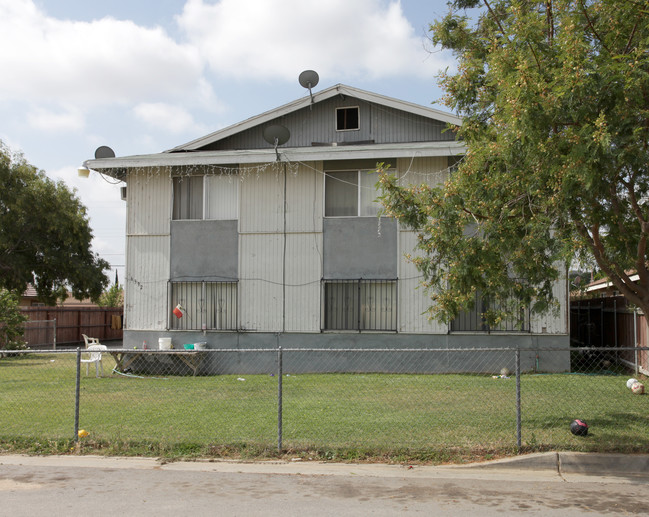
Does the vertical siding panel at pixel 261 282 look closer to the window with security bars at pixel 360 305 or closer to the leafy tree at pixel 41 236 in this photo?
the window with security bars at pixel 360 305

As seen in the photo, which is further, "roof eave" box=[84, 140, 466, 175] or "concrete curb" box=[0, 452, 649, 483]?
"roof eave" box=[84, 140, 466, 175]

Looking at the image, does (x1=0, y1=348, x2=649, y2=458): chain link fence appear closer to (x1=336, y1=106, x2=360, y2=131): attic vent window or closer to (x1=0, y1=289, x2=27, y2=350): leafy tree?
(x1=0, y1=289, x2=27, y2=350): leafy tree

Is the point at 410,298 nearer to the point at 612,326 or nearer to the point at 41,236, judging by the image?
the point at 612,326

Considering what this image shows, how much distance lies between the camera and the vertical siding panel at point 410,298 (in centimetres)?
1532

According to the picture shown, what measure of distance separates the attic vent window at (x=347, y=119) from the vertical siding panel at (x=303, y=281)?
3.47m

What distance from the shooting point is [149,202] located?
16.6 m

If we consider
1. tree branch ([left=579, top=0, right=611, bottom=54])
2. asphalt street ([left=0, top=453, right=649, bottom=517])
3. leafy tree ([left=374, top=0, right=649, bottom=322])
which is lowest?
asphalt street ([left=0, top=453, right=649, bottom=517])

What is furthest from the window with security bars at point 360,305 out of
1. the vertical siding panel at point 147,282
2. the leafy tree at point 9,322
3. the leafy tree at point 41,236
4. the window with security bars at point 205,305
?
the leafy tree at point 41,236

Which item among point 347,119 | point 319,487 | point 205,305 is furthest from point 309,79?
point 319,487

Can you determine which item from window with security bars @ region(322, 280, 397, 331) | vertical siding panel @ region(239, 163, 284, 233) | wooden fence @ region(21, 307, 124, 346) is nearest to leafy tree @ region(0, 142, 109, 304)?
wooden fence @ region(21, 307, 124, 346)

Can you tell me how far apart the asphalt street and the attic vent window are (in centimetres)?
1156

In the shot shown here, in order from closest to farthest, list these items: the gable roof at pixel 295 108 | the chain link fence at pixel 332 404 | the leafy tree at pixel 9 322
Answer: the chain link fence at pixel 332 404 < the gable roof at pixel 295 108 < the leafy tree at pixel 9 322

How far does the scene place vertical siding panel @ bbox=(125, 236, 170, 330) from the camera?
53.9 ft

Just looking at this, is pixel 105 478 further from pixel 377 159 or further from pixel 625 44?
pixel 377 159
